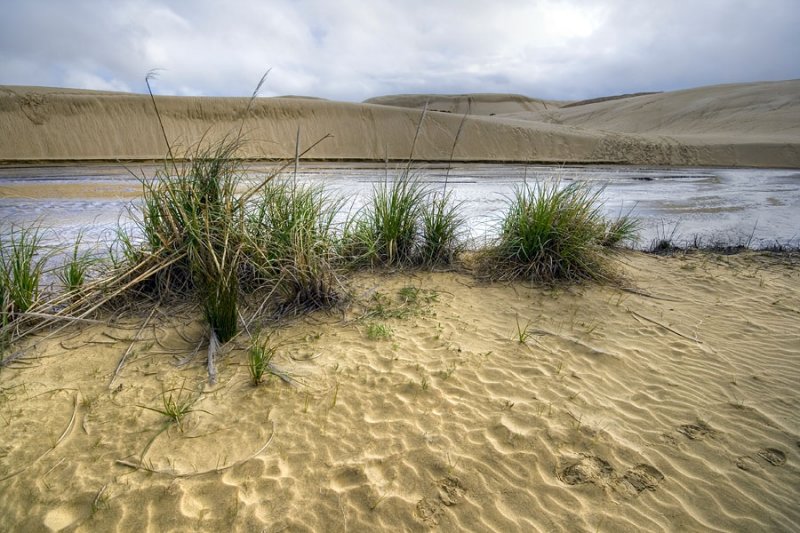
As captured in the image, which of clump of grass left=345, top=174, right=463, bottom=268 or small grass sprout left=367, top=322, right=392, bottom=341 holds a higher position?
clump of grass left=345, top=174, right=463, bottom=268

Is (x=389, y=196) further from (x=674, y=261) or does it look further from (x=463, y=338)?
(x=674, y=261)

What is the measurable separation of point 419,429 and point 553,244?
3.25 meters

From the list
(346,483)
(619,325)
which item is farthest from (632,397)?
(346,483)

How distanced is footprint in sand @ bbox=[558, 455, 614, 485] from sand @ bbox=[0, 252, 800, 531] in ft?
0.04

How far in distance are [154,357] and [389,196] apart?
128 inches

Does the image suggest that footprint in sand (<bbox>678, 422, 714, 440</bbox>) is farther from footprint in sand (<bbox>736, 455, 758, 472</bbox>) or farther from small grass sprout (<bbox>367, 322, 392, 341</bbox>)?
small grass sprout (<bbox>367, 322, 392, 341</bbox>)

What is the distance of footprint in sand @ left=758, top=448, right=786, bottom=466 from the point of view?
8.26 feet

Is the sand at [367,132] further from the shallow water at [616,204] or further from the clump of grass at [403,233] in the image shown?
the clump of grass at [403,233]

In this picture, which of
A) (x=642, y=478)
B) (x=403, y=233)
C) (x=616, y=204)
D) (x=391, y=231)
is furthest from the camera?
(x=616, y=204)

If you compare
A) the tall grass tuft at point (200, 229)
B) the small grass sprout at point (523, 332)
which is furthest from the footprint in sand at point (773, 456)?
the tall grass tuft at point (200, 229)

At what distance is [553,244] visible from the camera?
17.0 feet

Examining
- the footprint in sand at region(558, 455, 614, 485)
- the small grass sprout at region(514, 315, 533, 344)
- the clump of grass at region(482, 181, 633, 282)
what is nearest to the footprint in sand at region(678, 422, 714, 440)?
the footprint in sand at region(558, 455, 614, 485)

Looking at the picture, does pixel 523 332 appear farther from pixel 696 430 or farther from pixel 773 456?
pixel 773 456

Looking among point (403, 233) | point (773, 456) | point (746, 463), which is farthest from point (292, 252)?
point (773, 456)
